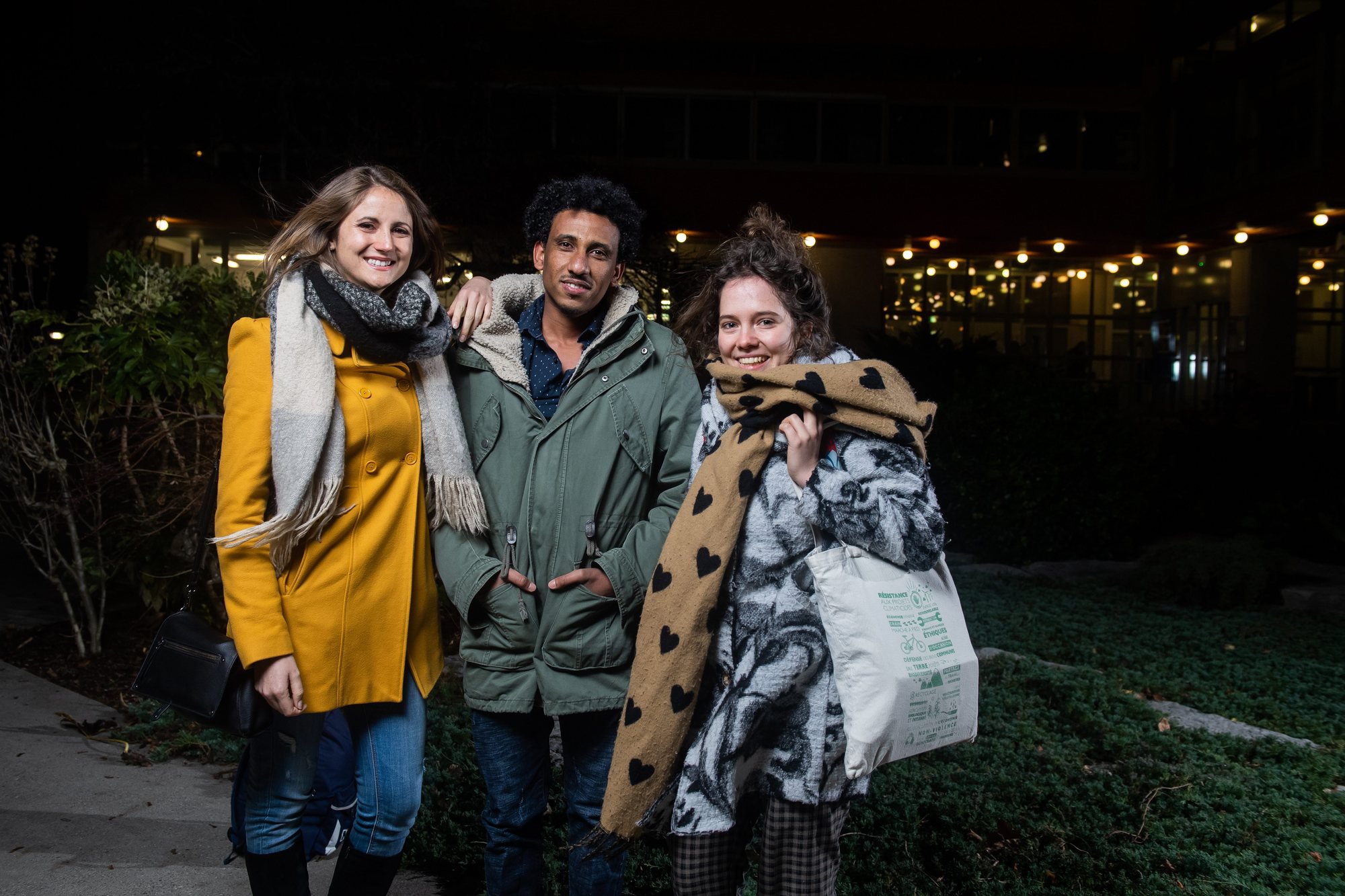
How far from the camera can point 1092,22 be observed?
20.8m

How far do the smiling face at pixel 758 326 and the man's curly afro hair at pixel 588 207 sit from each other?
44 cm

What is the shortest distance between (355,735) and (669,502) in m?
0.99

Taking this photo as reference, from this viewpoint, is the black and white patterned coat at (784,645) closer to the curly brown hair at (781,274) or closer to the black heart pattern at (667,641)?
the black heart pattern at (667,641)

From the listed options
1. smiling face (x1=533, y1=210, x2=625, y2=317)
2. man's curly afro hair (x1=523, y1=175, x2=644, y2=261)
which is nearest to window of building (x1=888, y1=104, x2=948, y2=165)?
man's curly afro hair (x1=523, y1=175, x2=644, y2=261)

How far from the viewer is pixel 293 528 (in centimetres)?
227

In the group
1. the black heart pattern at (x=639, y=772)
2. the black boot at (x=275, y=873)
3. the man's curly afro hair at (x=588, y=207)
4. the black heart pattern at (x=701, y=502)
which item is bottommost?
the black boot at (x=275, y=873)

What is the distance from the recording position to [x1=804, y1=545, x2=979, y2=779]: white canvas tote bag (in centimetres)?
206

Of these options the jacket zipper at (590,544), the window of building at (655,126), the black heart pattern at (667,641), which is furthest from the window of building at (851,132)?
the black heart pattern at (667,641)

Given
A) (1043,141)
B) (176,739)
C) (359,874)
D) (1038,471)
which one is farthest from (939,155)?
(359,874)

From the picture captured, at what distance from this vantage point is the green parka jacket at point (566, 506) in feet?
8.22

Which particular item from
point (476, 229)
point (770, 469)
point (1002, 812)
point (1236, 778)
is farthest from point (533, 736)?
point (476, 229)

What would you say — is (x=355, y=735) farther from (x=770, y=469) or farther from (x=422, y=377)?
(x=770, y=469)

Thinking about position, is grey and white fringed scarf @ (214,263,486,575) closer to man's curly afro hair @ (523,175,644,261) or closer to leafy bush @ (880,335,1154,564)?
man's curly afro hair @ (523,175,644,261)

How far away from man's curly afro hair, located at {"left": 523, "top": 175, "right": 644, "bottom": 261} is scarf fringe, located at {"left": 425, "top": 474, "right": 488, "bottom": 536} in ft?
2.36
